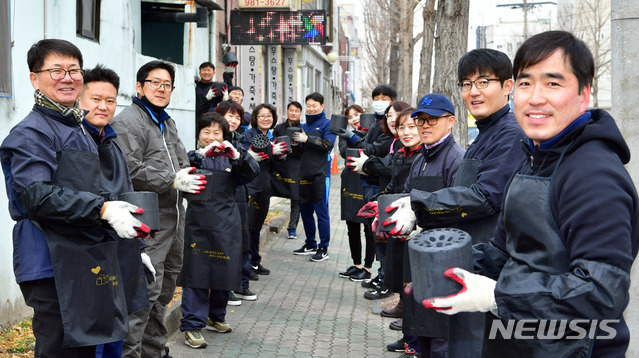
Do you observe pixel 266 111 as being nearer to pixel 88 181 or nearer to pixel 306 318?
pixel 306 318

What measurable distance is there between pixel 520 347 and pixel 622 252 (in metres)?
0.50

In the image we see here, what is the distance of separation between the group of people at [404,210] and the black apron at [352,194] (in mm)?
1932

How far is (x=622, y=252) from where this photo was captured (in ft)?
6.70

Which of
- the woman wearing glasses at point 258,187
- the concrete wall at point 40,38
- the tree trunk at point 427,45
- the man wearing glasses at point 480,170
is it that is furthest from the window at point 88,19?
the tree trunk at point 427,45

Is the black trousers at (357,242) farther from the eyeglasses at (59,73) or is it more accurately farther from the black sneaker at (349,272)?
the eyeglasses at (59,73)

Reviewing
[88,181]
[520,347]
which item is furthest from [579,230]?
[88,181]

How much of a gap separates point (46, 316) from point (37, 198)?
601mm

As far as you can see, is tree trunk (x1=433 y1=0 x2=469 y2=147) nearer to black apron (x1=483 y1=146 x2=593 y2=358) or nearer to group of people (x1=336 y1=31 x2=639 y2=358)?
group of people (x1=336 y1=31 x2=639 y2=358)

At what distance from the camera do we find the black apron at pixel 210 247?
5.92 metres

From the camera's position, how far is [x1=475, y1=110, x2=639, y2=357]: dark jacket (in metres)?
2.03

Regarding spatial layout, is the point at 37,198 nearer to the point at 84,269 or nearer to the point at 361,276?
the point at 84,269

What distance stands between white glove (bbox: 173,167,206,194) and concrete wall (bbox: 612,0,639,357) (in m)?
2.85

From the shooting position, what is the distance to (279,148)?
833 centimetres

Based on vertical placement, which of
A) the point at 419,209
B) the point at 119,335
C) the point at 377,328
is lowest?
the point at 377,328
